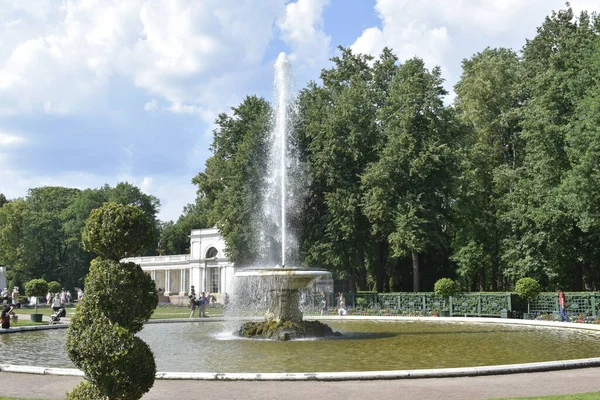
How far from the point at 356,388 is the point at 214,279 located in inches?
2728

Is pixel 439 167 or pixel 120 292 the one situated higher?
pixel 439 167

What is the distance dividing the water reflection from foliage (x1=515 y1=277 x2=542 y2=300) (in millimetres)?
6302

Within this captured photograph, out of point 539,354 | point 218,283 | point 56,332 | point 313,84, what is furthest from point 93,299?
point 218,283

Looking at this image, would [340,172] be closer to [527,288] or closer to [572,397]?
[527,288]

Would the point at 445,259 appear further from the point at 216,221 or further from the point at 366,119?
the point at 216,221

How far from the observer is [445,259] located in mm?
52250

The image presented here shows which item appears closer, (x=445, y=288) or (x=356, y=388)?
(x=356, y=388)

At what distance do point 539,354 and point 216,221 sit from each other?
38570 millimetres

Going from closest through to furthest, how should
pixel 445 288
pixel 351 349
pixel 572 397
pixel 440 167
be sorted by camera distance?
1. pixel 572 397
2. pixel 351 349
3. pixel 445 288
4. pixel 440 167

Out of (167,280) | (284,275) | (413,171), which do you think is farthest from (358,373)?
(167,280)

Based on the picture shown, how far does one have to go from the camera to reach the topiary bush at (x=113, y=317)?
8.70 meters

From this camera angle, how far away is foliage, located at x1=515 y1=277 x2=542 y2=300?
1316 inches

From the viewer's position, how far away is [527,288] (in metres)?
33.5

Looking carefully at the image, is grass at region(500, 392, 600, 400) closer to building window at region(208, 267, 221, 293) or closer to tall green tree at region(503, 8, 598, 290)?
tall green tree at region(503, 8, 598, 290)
